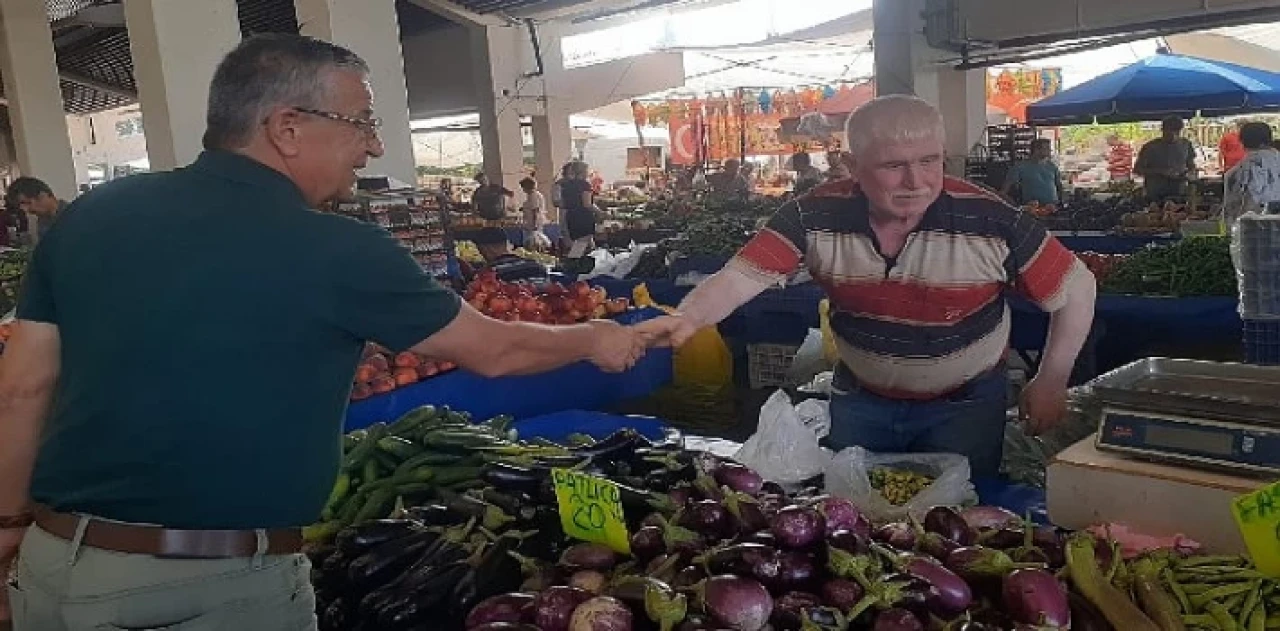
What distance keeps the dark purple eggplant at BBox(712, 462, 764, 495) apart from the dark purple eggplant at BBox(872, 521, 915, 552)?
320 mm

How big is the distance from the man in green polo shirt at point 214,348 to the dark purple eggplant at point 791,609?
0.68m

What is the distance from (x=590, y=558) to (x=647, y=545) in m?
0.11

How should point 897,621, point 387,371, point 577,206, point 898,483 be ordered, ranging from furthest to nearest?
point 577,206 → point 387,371 → point 898,483 → point 897,621

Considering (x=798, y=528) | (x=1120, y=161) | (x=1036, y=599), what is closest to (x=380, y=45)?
(x=798, y=528)

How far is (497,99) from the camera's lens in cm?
1698

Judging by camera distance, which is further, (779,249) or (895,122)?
(779,249)

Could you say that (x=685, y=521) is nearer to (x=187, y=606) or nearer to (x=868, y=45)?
(x=187, y=606)

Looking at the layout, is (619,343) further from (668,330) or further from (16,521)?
(16,521)

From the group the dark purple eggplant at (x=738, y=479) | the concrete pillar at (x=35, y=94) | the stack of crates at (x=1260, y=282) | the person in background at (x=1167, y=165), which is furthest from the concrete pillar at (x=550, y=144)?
the dark purple eggplant at (x=738, y=479)

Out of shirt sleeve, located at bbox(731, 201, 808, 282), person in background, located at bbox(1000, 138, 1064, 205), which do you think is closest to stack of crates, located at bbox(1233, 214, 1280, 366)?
shirt sleeve, located at bbox(731, 201, 808, 282)

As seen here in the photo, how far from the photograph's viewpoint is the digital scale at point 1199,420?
5.95 feet

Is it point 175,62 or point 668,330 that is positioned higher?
point 175,62

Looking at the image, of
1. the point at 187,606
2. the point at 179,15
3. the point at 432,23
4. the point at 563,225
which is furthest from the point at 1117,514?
the point at 432,23

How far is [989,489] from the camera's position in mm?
2605
